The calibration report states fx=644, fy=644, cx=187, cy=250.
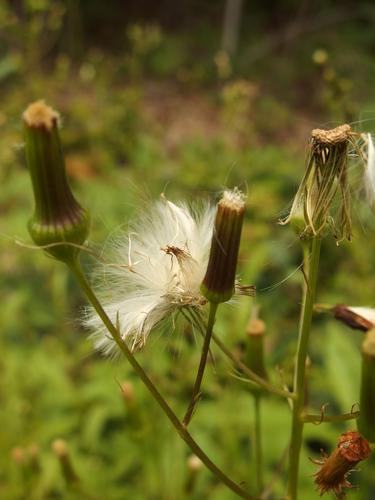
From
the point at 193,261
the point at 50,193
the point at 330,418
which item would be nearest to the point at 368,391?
the point at 330,418

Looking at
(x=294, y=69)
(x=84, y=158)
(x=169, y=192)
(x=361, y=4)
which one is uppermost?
(x=361, y=4)

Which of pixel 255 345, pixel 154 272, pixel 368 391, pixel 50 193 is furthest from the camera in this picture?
pixel 255 345

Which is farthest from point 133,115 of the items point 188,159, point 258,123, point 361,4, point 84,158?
point 361,4

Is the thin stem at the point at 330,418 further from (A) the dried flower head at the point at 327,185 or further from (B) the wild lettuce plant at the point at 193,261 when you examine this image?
(A) the dried flower head at the point at 327,185

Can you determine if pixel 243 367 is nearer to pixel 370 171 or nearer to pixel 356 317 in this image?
pixel 356 317

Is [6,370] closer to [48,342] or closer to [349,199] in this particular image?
[48,342]

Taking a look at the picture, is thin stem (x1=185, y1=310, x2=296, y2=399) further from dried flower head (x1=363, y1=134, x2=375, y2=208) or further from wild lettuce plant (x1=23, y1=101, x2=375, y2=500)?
dried flower head (x1=363, y1=134, x2=375, y2=208)
